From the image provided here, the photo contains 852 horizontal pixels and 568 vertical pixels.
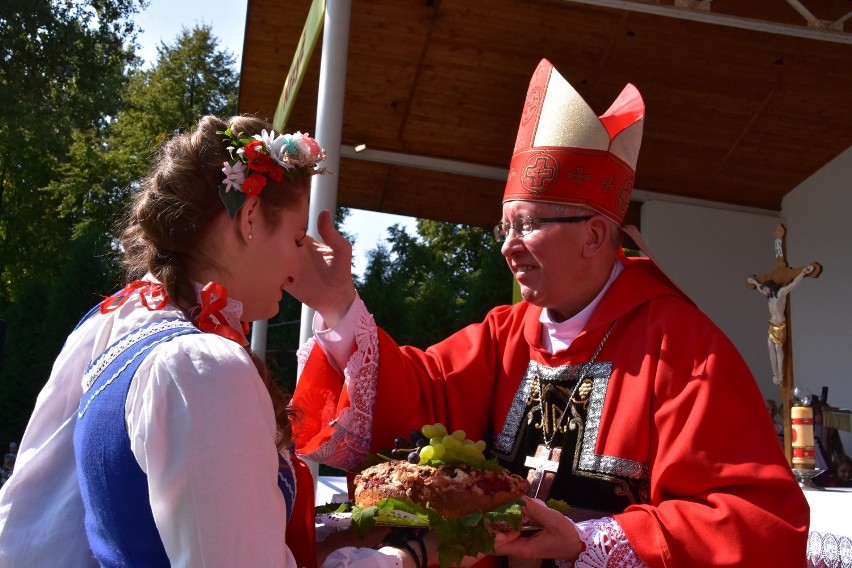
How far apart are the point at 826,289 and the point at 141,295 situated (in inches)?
330

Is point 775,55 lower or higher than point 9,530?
higher

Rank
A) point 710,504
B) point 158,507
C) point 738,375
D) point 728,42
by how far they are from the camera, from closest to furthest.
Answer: point 158,507 < point 710,504 < point 738,375 < point 728,42

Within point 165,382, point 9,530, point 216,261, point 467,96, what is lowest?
point 9,530

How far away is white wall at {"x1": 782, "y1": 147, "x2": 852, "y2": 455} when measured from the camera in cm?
862

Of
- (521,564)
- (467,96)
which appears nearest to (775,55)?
(467,96)

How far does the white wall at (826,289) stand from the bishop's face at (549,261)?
6.44 m

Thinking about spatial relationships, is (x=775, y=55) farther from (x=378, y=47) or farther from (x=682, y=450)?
(x=682, y=450)

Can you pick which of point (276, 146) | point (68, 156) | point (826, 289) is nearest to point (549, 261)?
point (276, 146)

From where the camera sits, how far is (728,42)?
304 inches

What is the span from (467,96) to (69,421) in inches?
298

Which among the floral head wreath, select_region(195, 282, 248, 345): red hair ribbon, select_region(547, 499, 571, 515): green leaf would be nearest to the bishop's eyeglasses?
select_region(547, 499, 571, 515): green leaf

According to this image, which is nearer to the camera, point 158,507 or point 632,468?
point 158,507

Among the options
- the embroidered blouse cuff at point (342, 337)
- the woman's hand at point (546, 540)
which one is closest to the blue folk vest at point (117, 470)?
the woman's hand at point (546, 540)

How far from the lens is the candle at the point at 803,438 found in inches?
202
